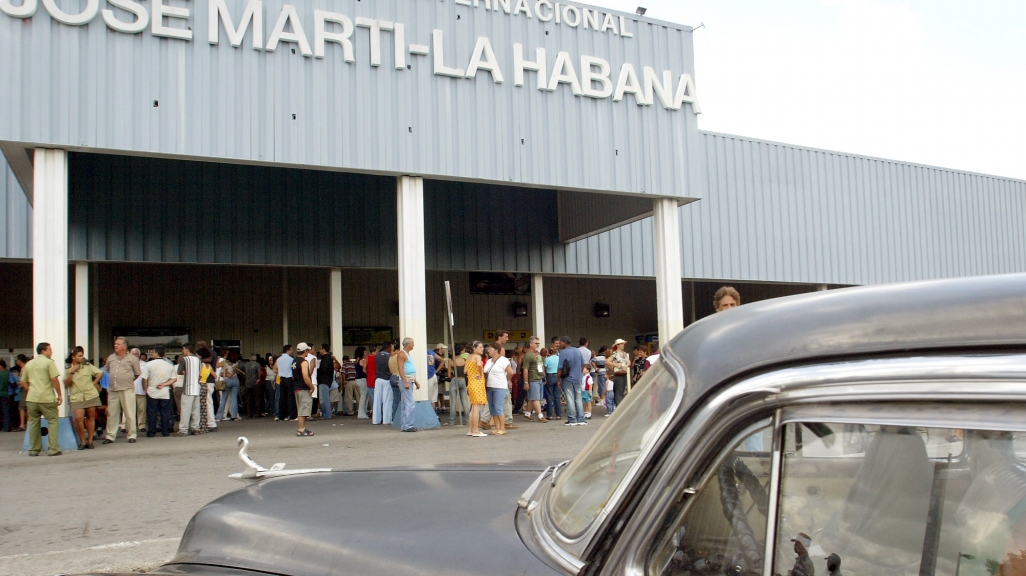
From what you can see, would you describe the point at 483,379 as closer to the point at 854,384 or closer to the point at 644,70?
the point at 644,70

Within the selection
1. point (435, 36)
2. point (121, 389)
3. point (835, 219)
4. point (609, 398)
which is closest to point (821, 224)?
point (835, 219)

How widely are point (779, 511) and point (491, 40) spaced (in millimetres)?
13925

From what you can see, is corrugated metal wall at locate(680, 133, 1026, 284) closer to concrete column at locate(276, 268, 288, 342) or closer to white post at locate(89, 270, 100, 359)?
concrete column at locate(276, 268, 288, 342)

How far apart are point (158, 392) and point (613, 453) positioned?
13109 millimetres

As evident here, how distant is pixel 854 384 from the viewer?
45.9 inches

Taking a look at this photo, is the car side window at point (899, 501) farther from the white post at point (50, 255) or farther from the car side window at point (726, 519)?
the white post at point (50, 255)

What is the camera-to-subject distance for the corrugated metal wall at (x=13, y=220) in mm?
16156

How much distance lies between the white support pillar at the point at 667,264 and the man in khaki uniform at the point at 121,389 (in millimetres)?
9867

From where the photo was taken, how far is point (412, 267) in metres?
13.6

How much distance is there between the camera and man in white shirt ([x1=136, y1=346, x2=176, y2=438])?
42.3 feet

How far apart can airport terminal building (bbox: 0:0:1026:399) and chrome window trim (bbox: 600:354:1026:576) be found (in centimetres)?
1194

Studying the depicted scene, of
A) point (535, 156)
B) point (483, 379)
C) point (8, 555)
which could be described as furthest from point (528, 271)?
point (8, 555)

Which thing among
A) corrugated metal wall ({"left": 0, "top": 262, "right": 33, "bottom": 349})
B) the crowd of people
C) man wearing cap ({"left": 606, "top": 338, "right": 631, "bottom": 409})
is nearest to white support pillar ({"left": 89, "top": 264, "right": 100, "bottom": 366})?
corrugated metal wall ({"left": 0, "top": 262, "right": 33, "bottom": 349})

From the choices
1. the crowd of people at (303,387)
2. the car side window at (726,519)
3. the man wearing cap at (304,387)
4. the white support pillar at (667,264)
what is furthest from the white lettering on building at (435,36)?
the car side window at (726,519)
